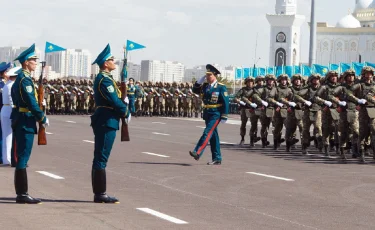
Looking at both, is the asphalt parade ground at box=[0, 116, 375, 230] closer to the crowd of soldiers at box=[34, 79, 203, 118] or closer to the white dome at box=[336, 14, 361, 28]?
the crowd of soldiers at box=[34, 79, 203, 118]

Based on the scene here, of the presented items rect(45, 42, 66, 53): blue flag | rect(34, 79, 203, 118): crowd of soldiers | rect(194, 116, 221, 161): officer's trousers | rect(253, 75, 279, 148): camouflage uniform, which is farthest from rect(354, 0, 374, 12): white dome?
rect(194, 116, 221, 161): officer's trousers

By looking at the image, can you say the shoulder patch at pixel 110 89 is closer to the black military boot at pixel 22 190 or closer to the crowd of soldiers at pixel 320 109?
the black military boot at pixel 22 190

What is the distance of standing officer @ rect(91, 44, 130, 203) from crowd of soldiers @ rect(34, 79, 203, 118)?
38852mm

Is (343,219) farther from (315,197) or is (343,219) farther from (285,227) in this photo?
(315,197)

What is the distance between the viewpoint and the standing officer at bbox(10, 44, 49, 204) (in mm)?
12938

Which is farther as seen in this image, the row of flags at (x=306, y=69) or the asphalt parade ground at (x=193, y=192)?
the row of flags at (x=306, y=69)

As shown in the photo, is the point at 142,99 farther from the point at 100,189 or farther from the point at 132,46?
the point at 100,189

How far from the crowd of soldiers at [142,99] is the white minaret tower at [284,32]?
133 metres

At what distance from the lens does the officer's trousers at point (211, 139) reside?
1980cm

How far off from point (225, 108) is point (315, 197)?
5841 mm

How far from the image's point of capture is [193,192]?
1467 centimetres

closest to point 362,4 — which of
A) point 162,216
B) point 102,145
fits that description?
point 102,145

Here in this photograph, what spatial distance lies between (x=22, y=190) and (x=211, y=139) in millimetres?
7633

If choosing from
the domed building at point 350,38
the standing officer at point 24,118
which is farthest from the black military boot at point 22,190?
the domed building at point 350,38
